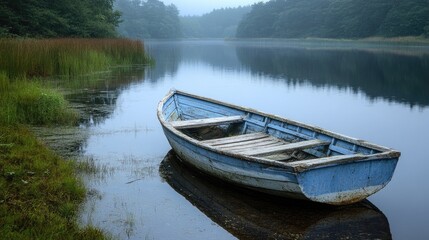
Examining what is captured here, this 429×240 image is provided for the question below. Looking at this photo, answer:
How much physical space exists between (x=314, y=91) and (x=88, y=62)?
852cm

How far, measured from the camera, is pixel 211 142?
6.71 m

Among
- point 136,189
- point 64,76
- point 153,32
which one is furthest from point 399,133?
point 153,32

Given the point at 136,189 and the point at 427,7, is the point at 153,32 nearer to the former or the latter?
the point at 427,7

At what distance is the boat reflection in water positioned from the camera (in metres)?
4.68

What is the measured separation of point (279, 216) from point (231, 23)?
5473 inches

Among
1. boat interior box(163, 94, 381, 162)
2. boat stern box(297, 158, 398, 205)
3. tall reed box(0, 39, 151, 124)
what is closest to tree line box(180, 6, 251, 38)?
tall reed box(0, 39, 151, 124)

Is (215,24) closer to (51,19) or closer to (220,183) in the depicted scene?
(51,19)

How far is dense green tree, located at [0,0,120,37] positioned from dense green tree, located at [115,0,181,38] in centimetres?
5767

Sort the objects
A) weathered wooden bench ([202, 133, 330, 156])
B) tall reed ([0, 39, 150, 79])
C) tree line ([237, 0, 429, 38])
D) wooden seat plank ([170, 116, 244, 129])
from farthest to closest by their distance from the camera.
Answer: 1. tree line ([237, 0, 429, 38])
2. tall reed ([0, 39, 150, 79])
3. wooden seat plank ([170, 116, 244, 129])
4. weathered wooden bench ([202, 133, 330, 156])

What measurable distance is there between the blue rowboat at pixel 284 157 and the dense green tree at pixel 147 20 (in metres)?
78.5

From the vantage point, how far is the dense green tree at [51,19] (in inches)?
831

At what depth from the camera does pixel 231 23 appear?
140500 mm

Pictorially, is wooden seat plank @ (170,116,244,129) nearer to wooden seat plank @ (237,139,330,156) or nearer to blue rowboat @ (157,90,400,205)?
blue rowboat @ (157,90,400,205)

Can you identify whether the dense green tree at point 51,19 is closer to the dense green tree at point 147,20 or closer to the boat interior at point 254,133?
the boat interior at point 254,133
